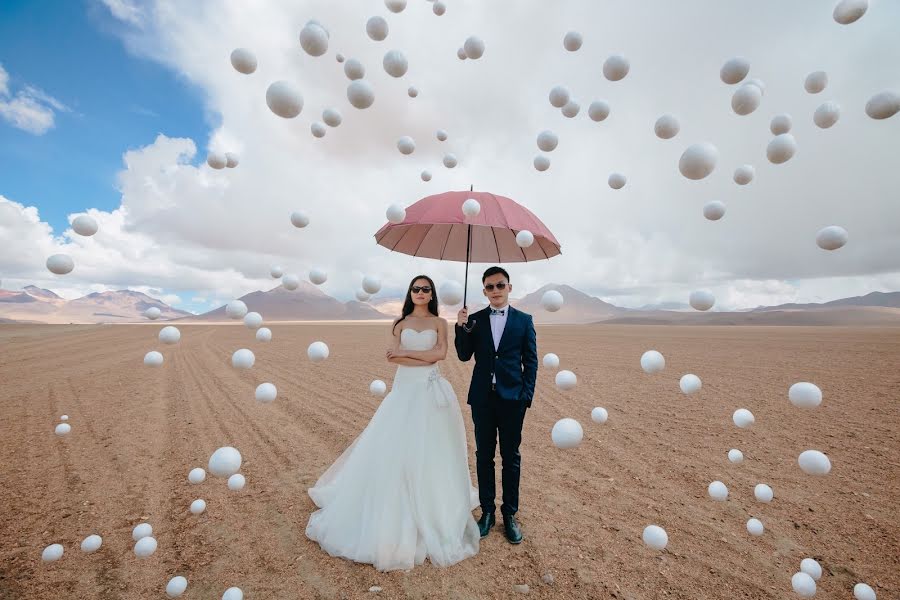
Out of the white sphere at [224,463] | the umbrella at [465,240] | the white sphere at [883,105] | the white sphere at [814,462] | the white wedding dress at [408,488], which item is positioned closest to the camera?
the white sphere at [883,105]

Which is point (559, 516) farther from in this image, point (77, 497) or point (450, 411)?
point (77, 497)

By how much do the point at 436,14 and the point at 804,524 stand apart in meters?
5.57

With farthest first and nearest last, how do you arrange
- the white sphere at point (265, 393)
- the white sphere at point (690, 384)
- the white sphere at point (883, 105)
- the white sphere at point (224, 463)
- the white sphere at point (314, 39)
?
the white sphere at point (265, 393) → the white sphere at point (690, 384) → the white sphere at point (314, 39) → the white sphere at point (224, 463) → the white sphere at point (883, 105)

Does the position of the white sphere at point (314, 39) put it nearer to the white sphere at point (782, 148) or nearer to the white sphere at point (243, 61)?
the white sphere at point (243, 61)

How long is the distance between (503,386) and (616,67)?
2658mm

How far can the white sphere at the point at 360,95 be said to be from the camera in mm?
3068

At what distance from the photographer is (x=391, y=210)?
3186 mm

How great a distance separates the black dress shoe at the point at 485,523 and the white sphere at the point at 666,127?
10.7 feet

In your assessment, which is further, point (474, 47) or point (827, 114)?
point (474, 47)

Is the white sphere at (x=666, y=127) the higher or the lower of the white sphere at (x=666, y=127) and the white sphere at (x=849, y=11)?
the lower

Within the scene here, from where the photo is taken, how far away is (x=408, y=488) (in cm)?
306

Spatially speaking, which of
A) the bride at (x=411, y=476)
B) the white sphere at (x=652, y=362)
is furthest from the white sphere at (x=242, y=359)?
the white sphere at (x=652, y=362)

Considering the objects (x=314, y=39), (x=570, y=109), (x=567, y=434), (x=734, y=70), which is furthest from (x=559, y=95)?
(x=567, y=434)

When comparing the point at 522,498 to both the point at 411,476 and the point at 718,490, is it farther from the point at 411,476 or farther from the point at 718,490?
the point at 718,490
